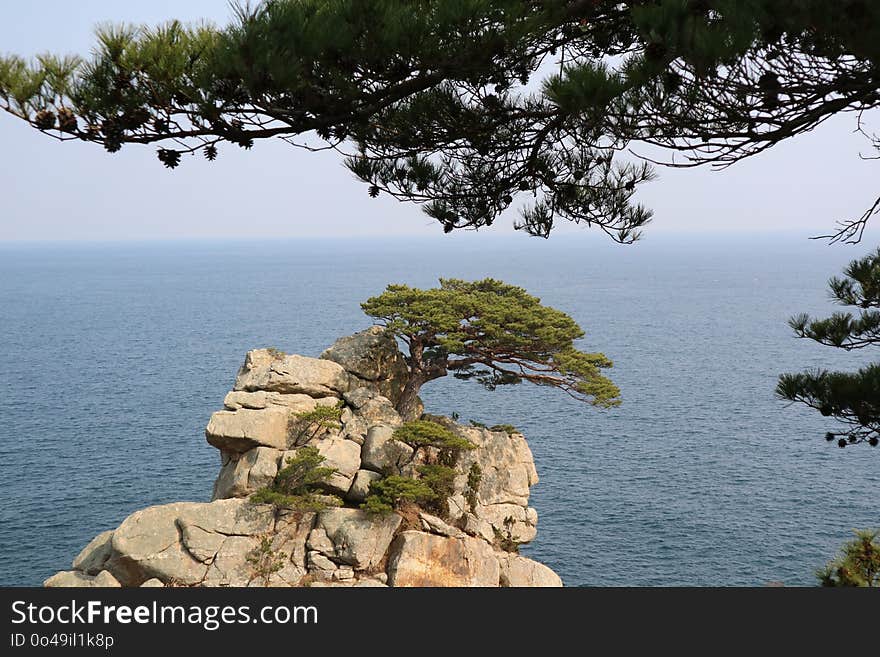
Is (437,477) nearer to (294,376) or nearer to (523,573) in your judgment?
(523,573)

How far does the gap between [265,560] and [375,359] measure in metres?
5.97

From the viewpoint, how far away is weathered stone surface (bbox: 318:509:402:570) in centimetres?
1580

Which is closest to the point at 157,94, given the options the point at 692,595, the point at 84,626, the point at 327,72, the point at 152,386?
the point at 327,72

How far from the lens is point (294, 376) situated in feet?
60.4

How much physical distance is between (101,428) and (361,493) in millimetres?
20878

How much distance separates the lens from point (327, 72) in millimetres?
5957

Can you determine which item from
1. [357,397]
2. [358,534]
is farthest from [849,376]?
[357,397]

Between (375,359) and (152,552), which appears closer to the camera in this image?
(152,552)

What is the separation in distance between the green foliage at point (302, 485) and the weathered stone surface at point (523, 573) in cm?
386

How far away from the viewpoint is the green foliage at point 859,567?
8.51 metres

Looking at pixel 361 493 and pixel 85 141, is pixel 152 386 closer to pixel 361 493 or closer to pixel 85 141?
pixel 361 493

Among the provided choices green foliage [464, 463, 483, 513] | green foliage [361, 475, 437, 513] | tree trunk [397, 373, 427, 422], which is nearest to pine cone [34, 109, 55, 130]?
green foliage [361, 475, 437, 513]

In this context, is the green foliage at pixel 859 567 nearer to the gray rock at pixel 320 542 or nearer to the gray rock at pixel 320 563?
the gray rock at pixel 320 563

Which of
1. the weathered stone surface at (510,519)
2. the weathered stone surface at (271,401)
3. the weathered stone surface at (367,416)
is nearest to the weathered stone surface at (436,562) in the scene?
the weathered stone surface at (510,519)
